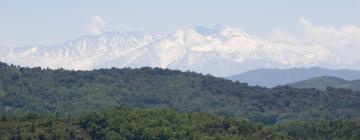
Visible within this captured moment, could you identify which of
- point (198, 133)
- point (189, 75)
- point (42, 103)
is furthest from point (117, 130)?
point (189, 75)

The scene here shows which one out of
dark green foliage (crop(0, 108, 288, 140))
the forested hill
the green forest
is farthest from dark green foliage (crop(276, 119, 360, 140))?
the forested hill

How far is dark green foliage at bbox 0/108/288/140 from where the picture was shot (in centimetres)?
9850

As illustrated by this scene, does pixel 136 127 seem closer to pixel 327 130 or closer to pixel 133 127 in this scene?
pixel 133 127

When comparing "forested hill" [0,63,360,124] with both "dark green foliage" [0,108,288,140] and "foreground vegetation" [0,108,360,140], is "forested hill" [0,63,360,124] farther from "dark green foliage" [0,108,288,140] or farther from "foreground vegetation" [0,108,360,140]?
"dark green foliage" [0,108,288,140]

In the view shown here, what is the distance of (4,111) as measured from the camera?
14862cm

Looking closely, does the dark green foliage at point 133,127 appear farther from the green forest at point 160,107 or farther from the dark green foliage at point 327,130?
the dark green foliage at point 327,130

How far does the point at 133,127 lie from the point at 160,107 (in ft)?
194

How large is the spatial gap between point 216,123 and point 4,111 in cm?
5050

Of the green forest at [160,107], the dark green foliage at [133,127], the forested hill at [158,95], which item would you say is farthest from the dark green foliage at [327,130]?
the forested hill at [158,95]

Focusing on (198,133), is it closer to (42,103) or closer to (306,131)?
(306,131)

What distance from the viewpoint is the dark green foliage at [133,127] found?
3878 inches

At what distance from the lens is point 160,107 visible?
16012cm

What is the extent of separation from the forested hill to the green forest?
159 millimetres

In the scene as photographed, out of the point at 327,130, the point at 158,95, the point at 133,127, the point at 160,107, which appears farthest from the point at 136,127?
the point at 158,95
